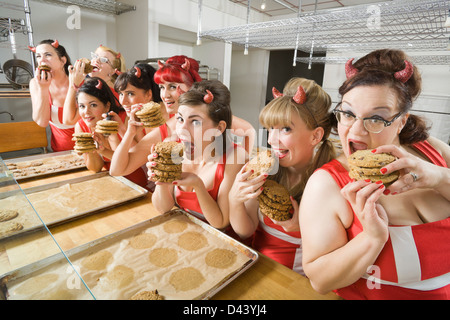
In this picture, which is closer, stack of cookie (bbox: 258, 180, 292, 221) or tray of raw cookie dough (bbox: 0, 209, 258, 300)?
tray of raw cookie dough (bbox: 0, 209, 258, 300)

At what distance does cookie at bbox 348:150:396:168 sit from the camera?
79cm

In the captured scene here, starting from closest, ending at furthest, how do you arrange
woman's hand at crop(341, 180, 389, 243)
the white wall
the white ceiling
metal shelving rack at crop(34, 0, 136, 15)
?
woman's hand at crop(341, 180, 389, 243)
the white wall
metal shelving rack at crop(34, 0, 136, 15)
the white ceiling

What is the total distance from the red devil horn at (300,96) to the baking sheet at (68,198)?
1269 millimetres

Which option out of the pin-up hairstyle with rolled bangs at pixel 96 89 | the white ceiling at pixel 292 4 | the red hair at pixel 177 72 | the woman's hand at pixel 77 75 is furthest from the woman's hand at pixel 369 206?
the white ceiling at pixel 292 4

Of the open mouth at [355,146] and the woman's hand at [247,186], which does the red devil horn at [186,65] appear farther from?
the open mouth at [355,146]

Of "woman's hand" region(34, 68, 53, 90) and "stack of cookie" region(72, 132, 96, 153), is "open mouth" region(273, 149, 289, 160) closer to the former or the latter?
"stack of cookie" region(72, 132, 96, 153)

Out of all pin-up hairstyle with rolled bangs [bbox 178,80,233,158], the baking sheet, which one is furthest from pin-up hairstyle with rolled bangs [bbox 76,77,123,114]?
pin-up hairstyle with rolled bangs [bbox 178,80,233,158]

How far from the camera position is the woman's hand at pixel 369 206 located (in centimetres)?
78

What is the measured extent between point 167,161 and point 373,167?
91cm

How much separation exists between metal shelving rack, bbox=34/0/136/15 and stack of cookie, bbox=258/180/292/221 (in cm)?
532

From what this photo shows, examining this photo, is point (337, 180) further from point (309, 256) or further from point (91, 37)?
point (91, 37)

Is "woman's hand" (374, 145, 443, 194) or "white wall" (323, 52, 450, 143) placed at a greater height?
"white wall" (323, 52, 450, 143)

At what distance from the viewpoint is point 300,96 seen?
1149 millimetres
